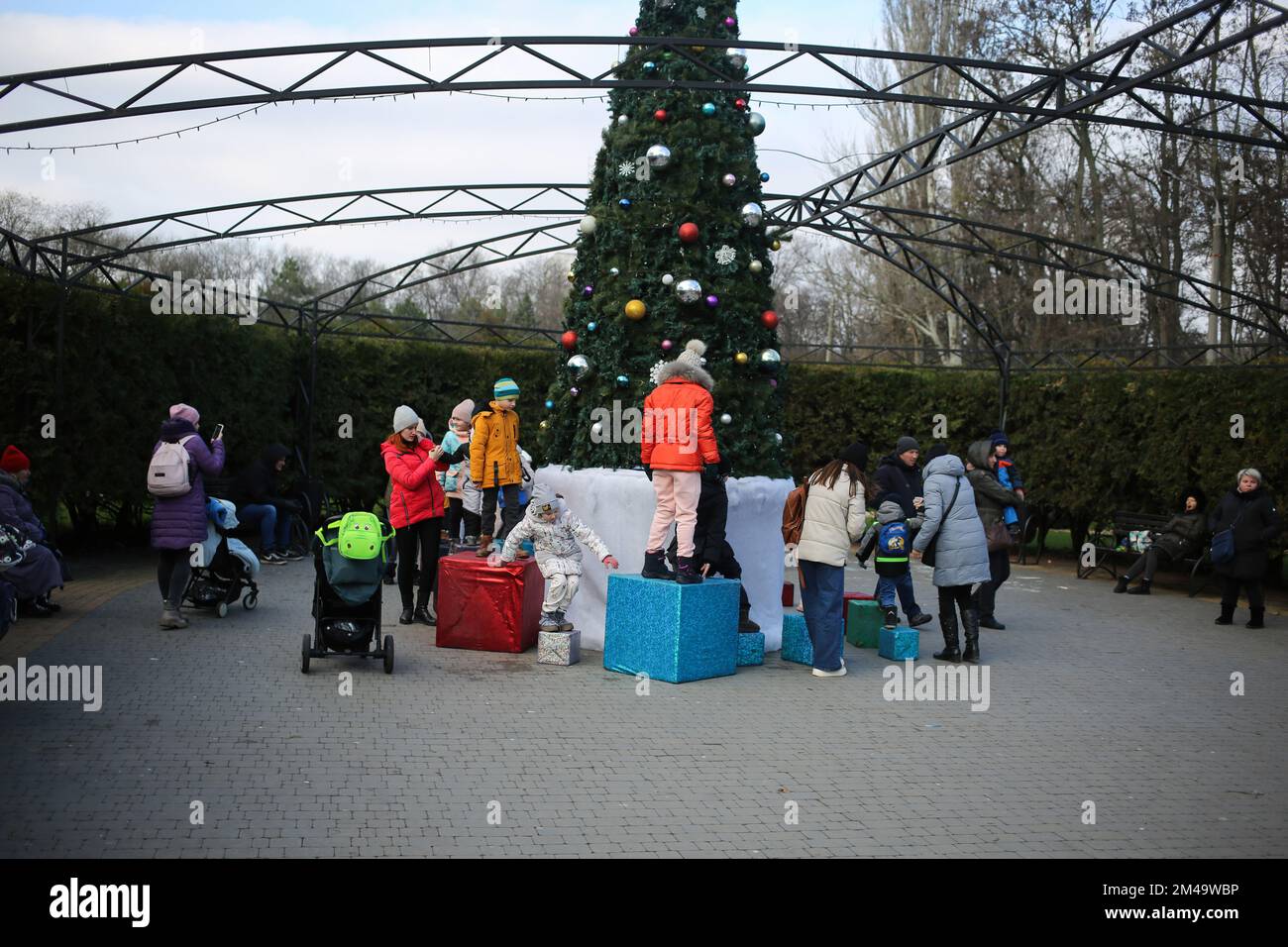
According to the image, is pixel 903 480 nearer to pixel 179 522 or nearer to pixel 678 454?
pixel 678 454

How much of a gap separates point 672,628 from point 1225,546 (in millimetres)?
7688

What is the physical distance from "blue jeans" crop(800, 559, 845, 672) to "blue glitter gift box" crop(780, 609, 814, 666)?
0.98 ft

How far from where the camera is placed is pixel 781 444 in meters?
11.0

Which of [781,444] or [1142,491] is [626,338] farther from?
[1142,491]

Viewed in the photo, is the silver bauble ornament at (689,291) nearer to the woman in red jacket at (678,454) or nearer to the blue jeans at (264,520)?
the woman in red jacket at (678,454)

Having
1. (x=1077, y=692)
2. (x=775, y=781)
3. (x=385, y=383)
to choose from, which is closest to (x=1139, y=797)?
(x=775, y=781)

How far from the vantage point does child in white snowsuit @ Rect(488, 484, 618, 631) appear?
9508 millimetres

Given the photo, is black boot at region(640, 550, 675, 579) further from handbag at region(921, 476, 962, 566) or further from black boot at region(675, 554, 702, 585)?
handbag at region(921, 476, 962, 566)

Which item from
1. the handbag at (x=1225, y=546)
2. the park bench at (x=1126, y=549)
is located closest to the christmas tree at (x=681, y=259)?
the handbag at (x=1225, y=546)

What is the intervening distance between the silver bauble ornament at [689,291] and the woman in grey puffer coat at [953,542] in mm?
2588

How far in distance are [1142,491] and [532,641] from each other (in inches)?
453

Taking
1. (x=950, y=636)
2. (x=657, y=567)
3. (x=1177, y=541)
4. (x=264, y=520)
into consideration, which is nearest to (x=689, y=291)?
(x=657, y=567)

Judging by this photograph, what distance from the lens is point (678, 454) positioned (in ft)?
29.5

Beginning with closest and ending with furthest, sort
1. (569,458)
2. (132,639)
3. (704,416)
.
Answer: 1. (704,416)
2. (132,639)
3. (569,458)
